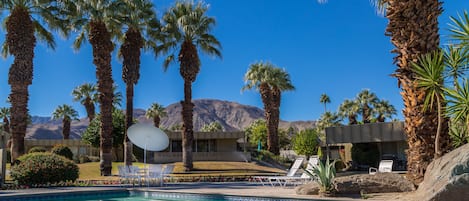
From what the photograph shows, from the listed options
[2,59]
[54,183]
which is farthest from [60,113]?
[54,183]

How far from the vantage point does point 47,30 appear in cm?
2436

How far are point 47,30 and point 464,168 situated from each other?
2315 centimetres

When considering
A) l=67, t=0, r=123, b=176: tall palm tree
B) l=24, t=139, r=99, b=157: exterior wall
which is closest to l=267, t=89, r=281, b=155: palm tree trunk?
l=67, t=0, r=123, b=176: tall palm tree

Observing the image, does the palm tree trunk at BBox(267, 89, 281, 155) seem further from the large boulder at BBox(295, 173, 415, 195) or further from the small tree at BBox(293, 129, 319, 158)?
the large boulder at BBox(295, 173, 415, 195)

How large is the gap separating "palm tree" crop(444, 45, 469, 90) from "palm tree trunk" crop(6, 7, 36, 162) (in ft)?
63.2

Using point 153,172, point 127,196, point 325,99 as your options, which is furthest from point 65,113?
point 127,196

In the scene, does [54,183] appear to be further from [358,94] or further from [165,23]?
[358,94]

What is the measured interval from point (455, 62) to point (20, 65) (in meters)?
19.8

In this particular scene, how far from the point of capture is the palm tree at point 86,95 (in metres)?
52.6

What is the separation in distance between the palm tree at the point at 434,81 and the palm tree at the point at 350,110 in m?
39.2

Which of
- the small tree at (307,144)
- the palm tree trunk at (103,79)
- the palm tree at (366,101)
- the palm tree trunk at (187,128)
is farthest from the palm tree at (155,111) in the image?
the palm tree trunk at (103,79)

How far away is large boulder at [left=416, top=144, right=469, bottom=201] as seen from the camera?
23.4ft

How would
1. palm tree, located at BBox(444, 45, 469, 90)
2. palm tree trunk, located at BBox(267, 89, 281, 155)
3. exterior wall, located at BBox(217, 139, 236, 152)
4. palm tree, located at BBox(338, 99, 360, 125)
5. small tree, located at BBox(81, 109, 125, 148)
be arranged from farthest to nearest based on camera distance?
palm tree, located at BBox(338, 99, 360, 125) → exterior wall, located at BBox(217, 139, 236, 152) → palm tree trunk, located at BBox(267, 89, 281, 155) → small tree, located at BBox(81, 109, 125, 148) → palm tree, located at BBox(444, 45, 469, 90)

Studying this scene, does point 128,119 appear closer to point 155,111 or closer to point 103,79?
point 103,79
